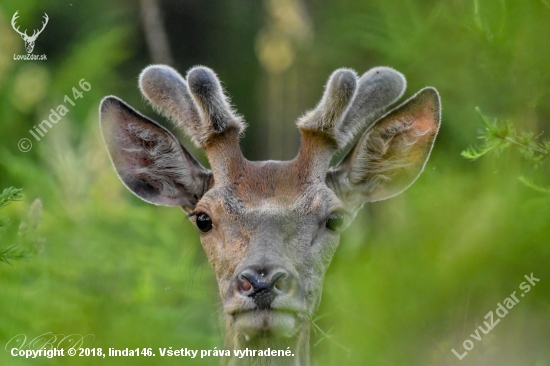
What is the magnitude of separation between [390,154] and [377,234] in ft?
8.77

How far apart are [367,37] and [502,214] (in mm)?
5133

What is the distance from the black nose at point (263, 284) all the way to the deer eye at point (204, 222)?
3.32ft

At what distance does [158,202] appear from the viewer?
7.09m

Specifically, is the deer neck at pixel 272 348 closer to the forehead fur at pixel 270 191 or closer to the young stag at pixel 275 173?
the young stag at pixel 275 173

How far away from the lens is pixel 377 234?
9.52 meters

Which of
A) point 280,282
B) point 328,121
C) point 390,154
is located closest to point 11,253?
point 280,282

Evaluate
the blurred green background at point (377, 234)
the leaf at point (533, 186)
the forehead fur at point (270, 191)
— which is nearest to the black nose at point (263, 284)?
the forehead fur at point (270, 191)

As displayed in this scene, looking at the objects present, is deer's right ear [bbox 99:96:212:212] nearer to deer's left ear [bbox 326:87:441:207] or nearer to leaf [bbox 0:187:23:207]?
deer's left ear [bbox 326:87:441:207]

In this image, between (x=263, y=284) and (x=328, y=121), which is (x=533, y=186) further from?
(x=263, y=284)

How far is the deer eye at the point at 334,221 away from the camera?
634 centimetres

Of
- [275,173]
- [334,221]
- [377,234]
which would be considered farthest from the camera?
[377,234]

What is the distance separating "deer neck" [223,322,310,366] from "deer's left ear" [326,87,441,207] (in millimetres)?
1312

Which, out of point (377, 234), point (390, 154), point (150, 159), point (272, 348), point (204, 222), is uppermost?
point (377, 234)

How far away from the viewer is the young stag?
6.00m
